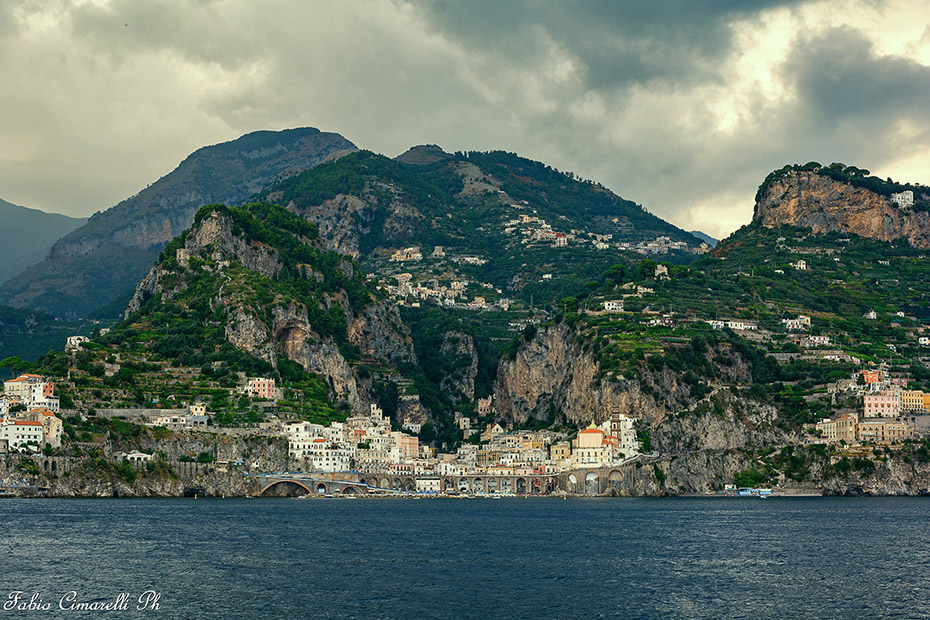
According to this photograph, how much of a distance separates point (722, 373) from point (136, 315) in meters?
93.2

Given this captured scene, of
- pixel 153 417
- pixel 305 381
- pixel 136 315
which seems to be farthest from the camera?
pixel 136 315

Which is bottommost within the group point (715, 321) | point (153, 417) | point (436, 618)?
point (436, 618)

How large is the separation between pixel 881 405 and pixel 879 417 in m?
1.76

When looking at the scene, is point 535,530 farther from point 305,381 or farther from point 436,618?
point 305,381

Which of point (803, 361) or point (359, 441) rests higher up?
point (803, 361)

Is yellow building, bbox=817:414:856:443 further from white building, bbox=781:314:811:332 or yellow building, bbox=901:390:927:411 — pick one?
white building, bbox=781:314:811:332

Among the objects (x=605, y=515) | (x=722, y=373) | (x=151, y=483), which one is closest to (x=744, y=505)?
(x=605, y=515)

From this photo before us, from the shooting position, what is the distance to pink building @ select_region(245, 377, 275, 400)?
166m

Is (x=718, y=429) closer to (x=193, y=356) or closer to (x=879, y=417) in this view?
(x=879, y=417)

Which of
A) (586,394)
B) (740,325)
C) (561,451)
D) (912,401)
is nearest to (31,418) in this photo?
(561,451)

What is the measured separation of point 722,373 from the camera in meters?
175

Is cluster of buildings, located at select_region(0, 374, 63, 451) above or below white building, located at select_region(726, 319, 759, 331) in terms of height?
below

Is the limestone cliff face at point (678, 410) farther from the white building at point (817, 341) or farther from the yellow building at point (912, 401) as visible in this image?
the yellow building at point (912, 401)

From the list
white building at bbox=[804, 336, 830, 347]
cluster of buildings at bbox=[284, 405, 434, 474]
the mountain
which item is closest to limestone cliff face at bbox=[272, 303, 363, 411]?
the mountain
